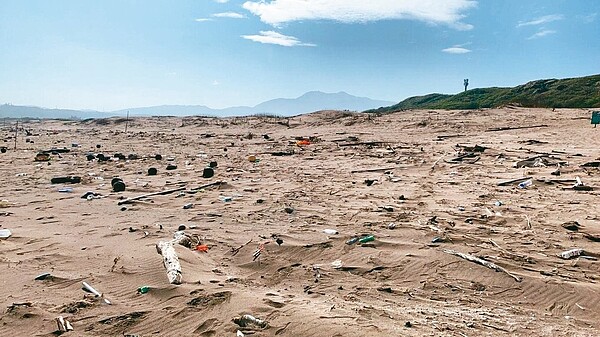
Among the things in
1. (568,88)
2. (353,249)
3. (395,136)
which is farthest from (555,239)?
(568,88)

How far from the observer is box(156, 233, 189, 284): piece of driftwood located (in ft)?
12.0

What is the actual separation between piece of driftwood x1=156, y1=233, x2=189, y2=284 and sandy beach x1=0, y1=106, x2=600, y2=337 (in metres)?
0.07

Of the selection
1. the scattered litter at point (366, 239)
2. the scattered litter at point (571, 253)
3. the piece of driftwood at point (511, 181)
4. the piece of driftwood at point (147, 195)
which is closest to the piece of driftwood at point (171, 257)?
the scattered litter at point (366, 239)

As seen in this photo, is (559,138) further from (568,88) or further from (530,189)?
(568,88)

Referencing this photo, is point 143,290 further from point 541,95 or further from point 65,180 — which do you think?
point 541,95

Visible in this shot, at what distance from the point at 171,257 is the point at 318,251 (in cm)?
147

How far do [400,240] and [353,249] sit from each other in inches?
23.2

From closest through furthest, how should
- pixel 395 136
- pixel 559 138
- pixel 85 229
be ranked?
pixel 85 229 → pixel 559 138 → pixel 395 136

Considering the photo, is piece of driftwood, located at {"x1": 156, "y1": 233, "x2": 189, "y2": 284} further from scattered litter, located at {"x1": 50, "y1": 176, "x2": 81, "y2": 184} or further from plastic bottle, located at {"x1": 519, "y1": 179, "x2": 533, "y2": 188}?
plastic bottle, located at {"x1": 519, "y1": 179, "x2": 533, "y2": 188}

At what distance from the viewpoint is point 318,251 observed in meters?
4.40

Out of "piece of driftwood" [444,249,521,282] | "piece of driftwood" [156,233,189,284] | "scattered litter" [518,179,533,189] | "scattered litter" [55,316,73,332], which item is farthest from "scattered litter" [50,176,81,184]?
"scattered litter" [518,179,533,189]

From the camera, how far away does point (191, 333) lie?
115 inches

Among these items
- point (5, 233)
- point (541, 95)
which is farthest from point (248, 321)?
point (541, 95)

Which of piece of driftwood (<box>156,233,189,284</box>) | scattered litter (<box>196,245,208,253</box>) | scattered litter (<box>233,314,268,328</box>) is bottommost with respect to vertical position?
scattered litter (<box>233,314,268,328</box>)
